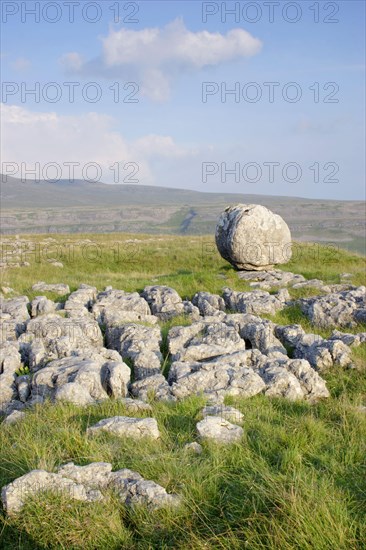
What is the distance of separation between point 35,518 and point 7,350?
229 inches

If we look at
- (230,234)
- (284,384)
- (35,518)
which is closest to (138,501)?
(35,518)

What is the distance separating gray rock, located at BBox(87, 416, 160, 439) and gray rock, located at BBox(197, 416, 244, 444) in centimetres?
59

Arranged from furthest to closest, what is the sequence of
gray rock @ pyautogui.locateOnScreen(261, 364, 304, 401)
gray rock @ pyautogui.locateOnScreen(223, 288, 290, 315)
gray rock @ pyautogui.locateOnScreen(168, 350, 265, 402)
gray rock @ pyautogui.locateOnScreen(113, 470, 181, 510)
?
gray rock @ pyautogui.locateOnScreen(223, 288, 290, 315) → gray rock @ pyautogui.locateOnScreen(261, 364, 304, 401) → gray rock @ pyautogui.locateOnScreen(168, 350, 265, 402) → gray rock @ pyautogui.locateOnScreen(113, 470, 181, 510)

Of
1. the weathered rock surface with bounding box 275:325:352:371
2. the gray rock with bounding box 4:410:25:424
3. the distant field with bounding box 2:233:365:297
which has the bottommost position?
the gray rock with bounding box 4:410:25:424

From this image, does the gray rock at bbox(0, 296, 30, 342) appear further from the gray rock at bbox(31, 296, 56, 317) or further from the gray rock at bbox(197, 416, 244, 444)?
the gray rock at bbox(197, 416, 244, 444)

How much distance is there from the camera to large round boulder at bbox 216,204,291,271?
20.6m

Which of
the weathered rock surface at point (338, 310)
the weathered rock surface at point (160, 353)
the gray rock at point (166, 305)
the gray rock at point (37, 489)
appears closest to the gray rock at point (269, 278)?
the weathered rock surface at point (160, 353)

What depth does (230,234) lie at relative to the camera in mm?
20891

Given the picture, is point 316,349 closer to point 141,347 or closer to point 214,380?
point 214,380

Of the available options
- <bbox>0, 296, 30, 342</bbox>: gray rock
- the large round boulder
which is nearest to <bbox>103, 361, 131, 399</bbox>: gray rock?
<bbox>0, 296, 30, 342</bbox>: gray rock

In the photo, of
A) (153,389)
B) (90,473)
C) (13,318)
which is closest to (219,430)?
(90,473)

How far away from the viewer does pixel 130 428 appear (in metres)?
6.12

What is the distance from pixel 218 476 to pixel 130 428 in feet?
4.73

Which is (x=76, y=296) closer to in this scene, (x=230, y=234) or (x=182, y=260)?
(x=230, y=234)
